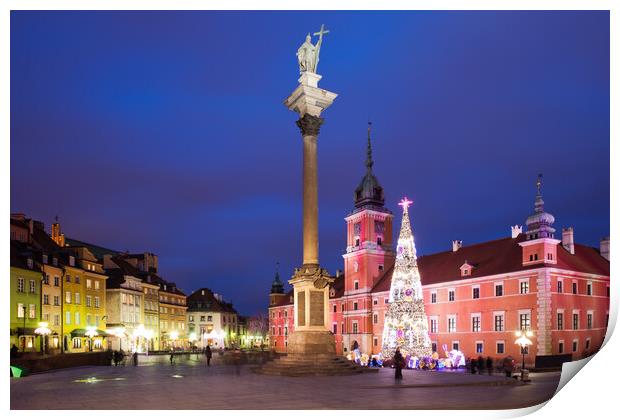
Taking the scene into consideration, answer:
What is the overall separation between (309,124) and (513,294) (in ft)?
93.0

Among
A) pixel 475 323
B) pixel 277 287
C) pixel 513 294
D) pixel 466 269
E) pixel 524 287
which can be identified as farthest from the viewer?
pixel 277 287

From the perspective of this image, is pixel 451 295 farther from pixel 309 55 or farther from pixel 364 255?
pixel 309 55

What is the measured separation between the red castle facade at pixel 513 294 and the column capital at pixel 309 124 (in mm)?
20906

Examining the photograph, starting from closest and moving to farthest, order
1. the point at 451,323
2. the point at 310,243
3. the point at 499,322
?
1. the point at 310,243
2. the point at 499,322
3. the point at 451,323

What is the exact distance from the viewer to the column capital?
24.6 m

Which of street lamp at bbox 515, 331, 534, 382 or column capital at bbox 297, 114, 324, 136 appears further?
column capital at bbox 297, 114, 324, 136

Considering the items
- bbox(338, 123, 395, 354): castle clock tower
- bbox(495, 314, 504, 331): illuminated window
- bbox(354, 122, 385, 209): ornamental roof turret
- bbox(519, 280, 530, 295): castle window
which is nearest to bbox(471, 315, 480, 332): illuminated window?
bbox(495, 314, 504, 331): illuminated window

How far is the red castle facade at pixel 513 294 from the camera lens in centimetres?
→ 4394

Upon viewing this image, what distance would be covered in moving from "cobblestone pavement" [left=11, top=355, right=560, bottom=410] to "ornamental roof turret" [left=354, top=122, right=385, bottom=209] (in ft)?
153

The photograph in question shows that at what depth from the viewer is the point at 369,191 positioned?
68625 millimetres

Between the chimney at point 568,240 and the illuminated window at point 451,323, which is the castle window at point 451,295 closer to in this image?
the illuminated window at point 451,323

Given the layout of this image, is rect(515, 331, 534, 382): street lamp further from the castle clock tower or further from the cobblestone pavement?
the castle clock tower

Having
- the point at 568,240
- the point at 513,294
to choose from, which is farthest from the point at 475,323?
the point at 568,240

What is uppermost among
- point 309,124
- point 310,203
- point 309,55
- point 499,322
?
point 309,55
